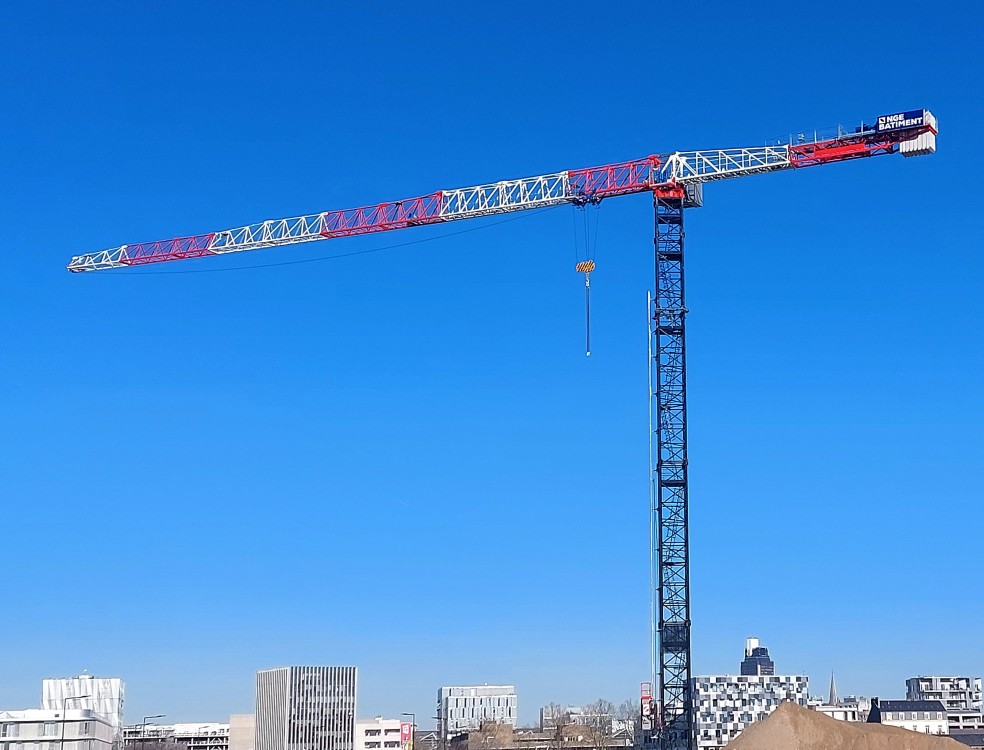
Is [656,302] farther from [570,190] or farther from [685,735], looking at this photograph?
[685,735]

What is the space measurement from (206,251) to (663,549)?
7042 cm

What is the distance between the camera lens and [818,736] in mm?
113188

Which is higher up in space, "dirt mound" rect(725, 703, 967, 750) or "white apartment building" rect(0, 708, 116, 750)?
"dirt mound" rect(725, 703, 967, 750)

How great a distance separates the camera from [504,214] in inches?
5600

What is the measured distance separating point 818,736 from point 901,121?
55003mm

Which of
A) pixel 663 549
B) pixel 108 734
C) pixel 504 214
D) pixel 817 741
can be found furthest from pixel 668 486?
pixel 108 734

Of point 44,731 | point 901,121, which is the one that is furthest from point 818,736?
point 44,731

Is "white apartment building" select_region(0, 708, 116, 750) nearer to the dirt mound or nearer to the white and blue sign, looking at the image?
the dirt mound

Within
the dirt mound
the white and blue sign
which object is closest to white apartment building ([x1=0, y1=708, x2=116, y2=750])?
the dirt mound

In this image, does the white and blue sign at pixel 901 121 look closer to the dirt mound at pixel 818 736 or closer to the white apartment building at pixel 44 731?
the dirt mound at pixel 818 736

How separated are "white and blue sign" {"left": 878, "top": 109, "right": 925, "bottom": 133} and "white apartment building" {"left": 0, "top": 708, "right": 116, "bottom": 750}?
105 metres

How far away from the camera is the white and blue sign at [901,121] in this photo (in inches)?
4532

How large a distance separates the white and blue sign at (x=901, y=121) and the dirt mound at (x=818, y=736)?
172 feet

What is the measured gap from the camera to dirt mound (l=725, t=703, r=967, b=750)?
111375 millimetres
